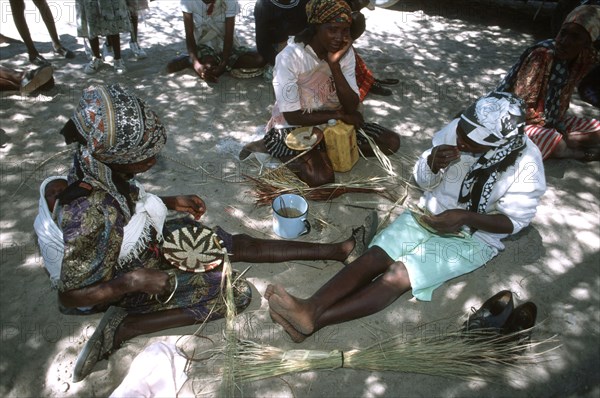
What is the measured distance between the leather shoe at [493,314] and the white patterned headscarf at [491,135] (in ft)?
1.71

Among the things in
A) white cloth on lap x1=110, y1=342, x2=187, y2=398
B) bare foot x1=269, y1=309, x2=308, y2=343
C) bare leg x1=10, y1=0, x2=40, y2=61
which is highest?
bare leg x1=10, y1=0, x2=40, y2=61

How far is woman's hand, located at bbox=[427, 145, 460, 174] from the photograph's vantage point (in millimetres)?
2643

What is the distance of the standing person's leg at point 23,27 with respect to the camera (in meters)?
4.94

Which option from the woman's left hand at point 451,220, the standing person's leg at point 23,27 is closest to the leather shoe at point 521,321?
the woman's left hand at point 451,220

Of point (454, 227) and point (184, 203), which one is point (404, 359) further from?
point (184, 203)

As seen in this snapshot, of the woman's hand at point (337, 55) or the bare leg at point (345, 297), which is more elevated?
the woman's hand at point (337, 55)

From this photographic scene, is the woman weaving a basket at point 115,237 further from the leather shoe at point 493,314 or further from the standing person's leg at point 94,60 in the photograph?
the standing person's leg at point 94,60

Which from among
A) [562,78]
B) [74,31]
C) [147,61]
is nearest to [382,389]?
[562,78]

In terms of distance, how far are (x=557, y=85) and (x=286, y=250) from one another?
2.83 metres

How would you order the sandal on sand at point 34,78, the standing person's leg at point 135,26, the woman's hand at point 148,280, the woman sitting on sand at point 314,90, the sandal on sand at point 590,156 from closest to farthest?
the woman's hand at point 148,280 < the woman sitting on sand at point 314,90 < the sandal on sand at point 590,156 < the sandal on sand at point 34,78 < the standing person's leg at point 135,26

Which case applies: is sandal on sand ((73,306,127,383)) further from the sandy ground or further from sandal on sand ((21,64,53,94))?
sandal on sand ((21,64,53,94))

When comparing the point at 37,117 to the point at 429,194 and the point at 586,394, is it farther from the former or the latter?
the point at 586,394

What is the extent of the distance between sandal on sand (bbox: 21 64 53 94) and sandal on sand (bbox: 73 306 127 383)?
3345 mm

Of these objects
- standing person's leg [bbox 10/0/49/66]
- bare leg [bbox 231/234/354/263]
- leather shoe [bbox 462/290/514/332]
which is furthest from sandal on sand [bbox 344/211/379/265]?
standing person's leg [bbox 10/0/49/66]
